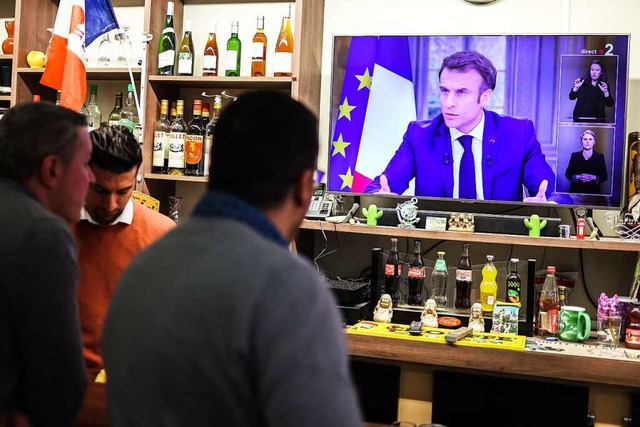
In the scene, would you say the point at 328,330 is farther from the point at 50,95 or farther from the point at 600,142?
the point at 50,95

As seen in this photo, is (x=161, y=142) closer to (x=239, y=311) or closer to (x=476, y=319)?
(x=476, y=319)

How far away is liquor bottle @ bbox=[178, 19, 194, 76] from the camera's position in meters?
3.47

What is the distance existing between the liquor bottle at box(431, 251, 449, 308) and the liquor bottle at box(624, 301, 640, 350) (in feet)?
2.46

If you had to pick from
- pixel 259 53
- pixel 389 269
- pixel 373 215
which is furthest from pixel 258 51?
pixel 389 269

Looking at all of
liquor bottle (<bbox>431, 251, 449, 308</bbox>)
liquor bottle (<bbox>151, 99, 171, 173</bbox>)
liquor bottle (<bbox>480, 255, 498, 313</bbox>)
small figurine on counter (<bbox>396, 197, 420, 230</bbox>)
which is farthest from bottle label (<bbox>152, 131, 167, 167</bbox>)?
liquor bottle (<bbox>480, 255, 498, 313</bbox>)

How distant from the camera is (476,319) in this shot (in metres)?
2.93

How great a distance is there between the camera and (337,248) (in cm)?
353

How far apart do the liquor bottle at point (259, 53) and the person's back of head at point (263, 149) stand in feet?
8.41

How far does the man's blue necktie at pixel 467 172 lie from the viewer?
316 cm

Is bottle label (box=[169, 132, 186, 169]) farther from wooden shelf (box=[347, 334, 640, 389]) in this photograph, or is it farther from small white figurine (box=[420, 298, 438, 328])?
small white figurine (box=[420, 298, 438, 328])

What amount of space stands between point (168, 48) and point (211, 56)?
0.24 meters

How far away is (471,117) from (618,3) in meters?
0.86

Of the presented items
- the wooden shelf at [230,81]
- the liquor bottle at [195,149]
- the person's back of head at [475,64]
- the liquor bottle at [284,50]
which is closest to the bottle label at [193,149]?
the liquor bottle at [195,149]

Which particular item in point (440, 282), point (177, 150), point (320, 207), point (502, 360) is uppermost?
point (177, 150)
